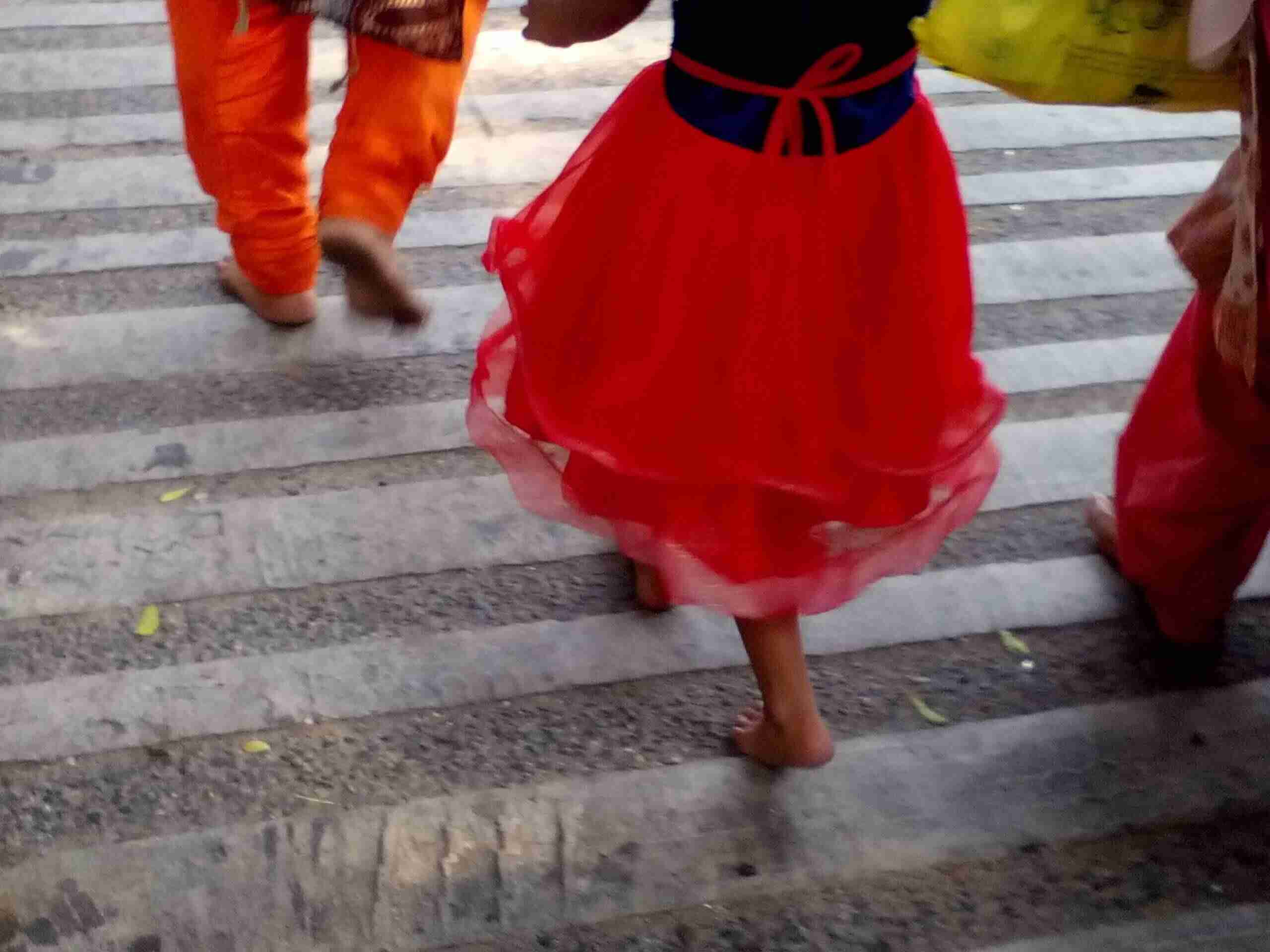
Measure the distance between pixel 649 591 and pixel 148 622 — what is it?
1.54 feet

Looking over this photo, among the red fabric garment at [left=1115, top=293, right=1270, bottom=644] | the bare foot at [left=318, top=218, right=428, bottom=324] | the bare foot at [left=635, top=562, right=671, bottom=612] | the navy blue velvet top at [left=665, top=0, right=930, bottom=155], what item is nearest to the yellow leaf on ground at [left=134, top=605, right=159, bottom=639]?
the bare foot at [left=318, top=218, right=428, bottom=324]

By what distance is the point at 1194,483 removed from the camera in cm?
102

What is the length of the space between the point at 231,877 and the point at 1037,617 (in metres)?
0.77

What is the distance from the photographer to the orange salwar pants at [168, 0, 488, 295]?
1.16 meters

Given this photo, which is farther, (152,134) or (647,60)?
(647,60)

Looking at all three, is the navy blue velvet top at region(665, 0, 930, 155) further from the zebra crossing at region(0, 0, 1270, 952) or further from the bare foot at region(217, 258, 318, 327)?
the bare foot at region(217, 258, 318, 327)

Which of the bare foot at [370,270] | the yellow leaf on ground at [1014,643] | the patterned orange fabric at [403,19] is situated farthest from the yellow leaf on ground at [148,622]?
the yellow leaf on ground at [1014,643]

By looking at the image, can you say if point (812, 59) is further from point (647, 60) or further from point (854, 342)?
point (647, 60)

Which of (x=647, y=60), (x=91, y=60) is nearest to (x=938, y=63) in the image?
(x=647, y=60)

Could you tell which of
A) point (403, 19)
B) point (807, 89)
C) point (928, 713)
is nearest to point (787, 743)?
point (928, 713)

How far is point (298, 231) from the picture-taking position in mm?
1353

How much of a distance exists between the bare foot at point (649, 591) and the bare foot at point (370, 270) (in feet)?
1.13

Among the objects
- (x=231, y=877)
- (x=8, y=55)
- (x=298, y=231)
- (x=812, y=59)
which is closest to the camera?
(x=812, y=59)

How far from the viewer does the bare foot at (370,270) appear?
110 centimetres
